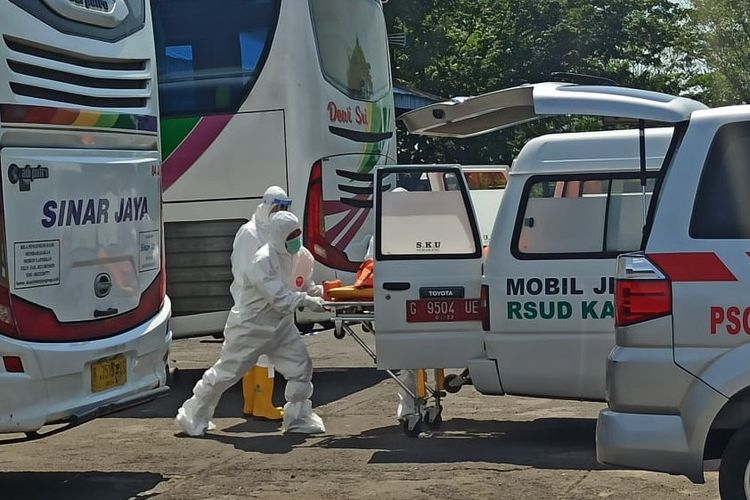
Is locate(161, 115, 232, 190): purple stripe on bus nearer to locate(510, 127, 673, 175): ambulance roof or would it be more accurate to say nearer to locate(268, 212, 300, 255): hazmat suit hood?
locate(268, 212, 300, 255): hazmat suit hood

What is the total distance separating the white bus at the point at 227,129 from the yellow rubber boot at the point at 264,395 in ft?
4.80

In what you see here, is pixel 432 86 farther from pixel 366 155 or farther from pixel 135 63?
pixel 135 63

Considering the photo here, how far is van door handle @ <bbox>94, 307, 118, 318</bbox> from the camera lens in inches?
296

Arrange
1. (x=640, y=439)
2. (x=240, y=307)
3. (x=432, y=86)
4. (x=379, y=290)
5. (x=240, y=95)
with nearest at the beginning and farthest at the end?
(x=640, y=439) → (x=379, y=290) → (x=240, y=307) → (x=240, y=95) → (x=432, y=86)

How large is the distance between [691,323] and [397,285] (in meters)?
3.63

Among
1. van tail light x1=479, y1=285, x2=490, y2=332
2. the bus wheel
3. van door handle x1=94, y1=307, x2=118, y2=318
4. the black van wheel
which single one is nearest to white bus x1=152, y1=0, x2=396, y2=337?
the bus wheel

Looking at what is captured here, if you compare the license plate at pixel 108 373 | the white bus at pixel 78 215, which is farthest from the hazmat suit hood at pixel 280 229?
the license plate at pixel 108 373

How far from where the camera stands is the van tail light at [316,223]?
11.6 meters

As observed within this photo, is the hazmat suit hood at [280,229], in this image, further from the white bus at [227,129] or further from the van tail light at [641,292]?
the van tail light at [641,292]

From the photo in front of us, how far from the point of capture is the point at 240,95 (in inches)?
454

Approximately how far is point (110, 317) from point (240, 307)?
1.98 metres

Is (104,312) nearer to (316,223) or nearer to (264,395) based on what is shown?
(264,395)

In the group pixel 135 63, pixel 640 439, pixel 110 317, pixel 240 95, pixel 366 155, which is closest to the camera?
pixel 640 439

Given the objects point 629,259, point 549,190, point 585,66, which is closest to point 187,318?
point 549,190
